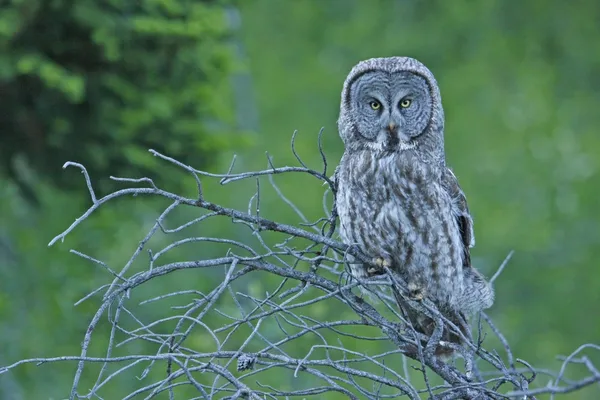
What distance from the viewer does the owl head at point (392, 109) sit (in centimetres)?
430

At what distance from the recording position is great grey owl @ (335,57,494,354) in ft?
13.6

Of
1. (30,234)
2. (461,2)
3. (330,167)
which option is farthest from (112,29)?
(461,2)

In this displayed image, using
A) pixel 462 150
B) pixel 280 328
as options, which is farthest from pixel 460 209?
pixel 462 150

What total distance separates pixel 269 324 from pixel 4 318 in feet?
5.95

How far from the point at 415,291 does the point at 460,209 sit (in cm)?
49

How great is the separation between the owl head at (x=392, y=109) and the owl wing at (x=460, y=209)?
100 mm

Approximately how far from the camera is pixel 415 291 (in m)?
4.05

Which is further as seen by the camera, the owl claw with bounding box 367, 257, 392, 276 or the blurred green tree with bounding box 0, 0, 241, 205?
the blurred green tree with bounding box 0, 0, 241, 205

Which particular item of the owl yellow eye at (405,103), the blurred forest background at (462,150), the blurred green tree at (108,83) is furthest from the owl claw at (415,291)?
the blurred forest background at (462,150)

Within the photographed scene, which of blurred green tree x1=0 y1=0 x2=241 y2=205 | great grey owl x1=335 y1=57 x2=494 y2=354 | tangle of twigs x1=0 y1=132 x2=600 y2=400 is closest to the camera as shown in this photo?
tangle of twigs x1=0 y1=132 x2=600 y2=400

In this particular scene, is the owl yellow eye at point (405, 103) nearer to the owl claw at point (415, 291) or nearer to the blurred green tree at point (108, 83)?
the owl claw at point (415, 291)

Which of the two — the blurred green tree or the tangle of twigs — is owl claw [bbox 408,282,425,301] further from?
the blurred green tree

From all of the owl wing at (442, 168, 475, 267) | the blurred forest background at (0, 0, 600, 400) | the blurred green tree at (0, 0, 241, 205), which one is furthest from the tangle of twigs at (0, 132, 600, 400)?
the blurred forest background at (0, 0, 600, 400)

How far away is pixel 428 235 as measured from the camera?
418cm
